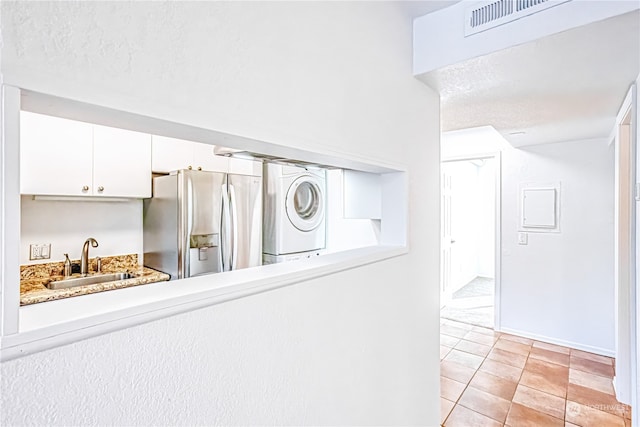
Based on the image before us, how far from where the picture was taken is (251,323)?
35.9 inches

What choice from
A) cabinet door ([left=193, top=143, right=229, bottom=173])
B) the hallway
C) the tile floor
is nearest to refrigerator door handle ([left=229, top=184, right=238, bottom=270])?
cabinet door ([left=193, top=143, right=229, bottom=173])

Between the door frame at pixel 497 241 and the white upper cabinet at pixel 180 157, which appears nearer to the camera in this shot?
Answer: the white upper cabinet at pixel 180 157

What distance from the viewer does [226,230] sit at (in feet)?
9.53

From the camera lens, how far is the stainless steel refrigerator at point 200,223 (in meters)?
2.67

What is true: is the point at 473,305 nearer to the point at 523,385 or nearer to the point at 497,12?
the point at 523,385

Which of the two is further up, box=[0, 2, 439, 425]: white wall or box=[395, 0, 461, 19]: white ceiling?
box=[395, 0, 461, 19]: white ceiling

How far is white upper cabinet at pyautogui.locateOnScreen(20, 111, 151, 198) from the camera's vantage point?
2207 mm

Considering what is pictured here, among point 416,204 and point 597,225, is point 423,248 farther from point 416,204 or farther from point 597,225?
point 597,225

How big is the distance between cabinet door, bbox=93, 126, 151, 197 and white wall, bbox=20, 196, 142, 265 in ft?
0.84

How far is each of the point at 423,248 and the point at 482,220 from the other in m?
5.21

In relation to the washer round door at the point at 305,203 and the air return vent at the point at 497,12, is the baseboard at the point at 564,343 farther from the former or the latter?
the air return vent at the point at 497,12

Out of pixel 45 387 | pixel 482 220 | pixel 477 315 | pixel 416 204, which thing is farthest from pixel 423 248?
pixel 482 220

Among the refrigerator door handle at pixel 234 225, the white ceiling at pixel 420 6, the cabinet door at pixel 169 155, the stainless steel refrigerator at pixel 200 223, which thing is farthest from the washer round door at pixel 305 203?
the white ceiling at pixel 420 6

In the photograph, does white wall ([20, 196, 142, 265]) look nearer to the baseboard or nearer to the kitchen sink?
the kitchen sink
